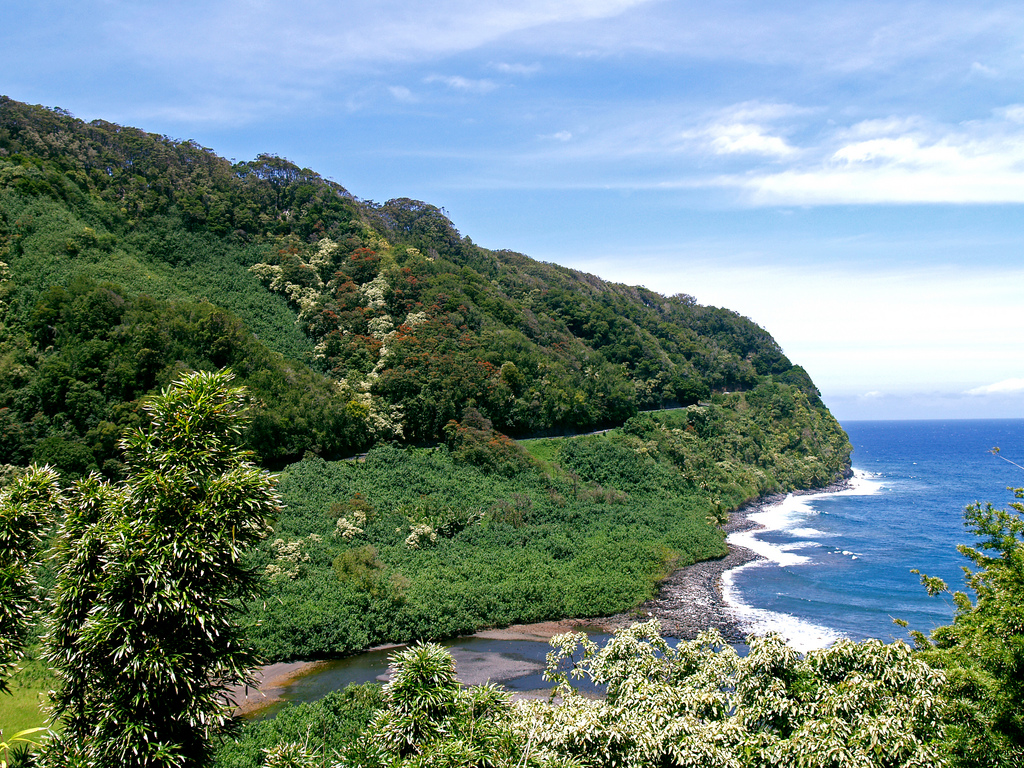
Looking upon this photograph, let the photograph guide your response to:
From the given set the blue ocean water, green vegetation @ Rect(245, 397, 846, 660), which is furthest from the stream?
the blue ocean water

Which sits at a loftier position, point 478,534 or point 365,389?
point 365,389

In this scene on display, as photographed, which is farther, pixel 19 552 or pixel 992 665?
pixel 992 665

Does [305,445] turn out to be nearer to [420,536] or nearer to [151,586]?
[420,536]

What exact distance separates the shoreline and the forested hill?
17.1 m

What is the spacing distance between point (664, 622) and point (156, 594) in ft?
93.6

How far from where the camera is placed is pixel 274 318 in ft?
179

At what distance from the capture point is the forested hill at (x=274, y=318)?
3819 cm

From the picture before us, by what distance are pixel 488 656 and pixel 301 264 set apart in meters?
43.1

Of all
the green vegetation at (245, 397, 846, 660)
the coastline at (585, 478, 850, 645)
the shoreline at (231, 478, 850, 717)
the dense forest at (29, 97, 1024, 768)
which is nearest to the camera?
the dense forest at (29, 97, 1024, 768)

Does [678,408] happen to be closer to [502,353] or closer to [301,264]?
[502,353]

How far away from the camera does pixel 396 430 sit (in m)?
47.3

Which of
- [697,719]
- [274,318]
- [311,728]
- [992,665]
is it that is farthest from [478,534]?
[992,665]

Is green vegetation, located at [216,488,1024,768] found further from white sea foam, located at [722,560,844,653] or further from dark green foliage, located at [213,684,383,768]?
white sea foam, located at [722,560,844,653]

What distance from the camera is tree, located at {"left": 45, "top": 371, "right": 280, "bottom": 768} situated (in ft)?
27.7
